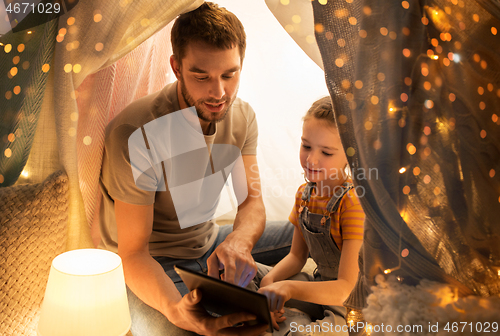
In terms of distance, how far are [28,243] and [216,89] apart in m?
0.69

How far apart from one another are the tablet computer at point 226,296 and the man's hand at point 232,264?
0.44 feet

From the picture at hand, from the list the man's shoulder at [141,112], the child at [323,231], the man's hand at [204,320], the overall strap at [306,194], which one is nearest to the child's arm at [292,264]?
the child at [323,231]

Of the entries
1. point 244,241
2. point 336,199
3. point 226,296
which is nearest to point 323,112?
point 336,199

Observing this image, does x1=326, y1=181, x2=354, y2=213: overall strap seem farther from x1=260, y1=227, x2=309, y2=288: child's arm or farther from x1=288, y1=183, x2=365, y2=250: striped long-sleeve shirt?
x1=260, y1=227, x2=309, y2=288: child's arm

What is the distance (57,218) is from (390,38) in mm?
896

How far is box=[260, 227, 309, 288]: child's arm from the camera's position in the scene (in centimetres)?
122

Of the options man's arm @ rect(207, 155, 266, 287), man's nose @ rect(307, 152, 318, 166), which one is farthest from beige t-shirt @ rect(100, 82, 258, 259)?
man's nose @ rect(307, 152, 318, 166)

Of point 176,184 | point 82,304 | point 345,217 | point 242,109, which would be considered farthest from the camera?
point 242,109

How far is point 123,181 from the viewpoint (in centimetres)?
106

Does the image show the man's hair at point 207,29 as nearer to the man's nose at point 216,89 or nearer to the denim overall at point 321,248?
the man's nose at point 216,89

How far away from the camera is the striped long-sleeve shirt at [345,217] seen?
106cm

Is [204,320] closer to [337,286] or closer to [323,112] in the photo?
[337,286]

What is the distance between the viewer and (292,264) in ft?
4.18

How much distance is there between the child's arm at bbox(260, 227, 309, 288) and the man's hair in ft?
2.43
